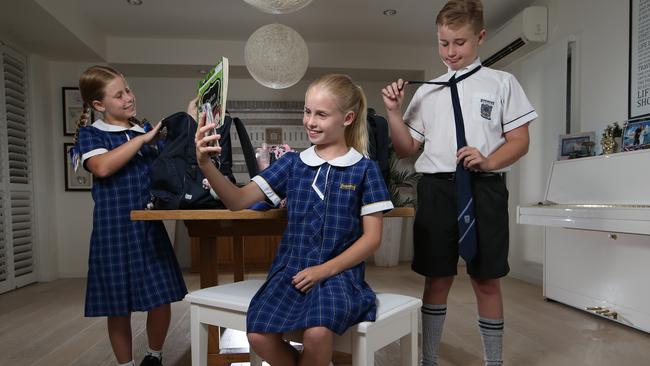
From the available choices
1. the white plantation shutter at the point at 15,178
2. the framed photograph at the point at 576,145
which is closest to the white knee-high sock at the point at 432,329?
the framed photograph at the point at 576,145

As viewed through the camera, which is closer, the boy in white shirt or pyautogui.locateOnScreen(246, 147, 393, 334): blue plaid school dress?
pyautogui.locateOnScreen(246, 147, 393, 334): blue plaid school dress

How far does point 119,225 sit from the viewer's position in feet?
4.92

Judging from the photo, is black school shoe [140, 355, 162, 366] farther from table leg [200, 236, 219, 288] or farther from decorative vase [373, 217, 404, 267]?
decorative vase [373, 217, 404, 267]

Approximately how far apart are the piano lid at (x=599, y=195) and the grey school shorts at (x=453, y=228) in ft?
4.00

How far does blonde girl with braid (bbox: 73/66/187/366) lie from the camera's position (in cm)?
148

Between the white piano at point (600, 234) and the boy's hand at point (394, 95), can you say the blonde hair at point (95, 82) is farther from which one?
the white piano at point (600, 234)

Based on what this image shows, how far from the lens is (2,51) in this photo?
3762mm

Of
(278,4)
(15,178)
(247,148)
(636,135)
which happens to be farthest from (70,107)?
(636,135)

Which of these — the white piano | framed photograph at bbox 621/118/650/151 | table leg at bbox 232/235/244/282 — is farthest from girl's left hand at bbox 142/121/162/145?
framed photograph at bbox 621/118/650/151

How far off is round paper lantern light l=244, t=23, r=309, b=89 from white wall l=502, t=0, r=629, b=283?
2.00m

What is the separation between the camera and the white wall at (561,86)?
290 centimetres

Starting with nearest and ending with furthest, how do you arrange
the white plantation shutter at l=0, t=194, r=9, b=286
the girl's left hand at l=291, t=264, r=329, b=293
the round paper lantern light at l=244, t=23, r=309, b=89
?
1. the girl's left hand at l=291, t=264, r=329, b=293
2. the round paper lantern light at l=244, t=23, r=309, b=89
3. the white plantation shutter at l=0, t=194, r=9, b=286

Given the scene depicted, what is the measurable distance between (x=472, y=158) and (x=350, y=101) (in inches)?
15.8

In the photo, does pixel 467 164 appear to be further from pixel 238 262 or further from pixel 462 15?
pixel 238 262
